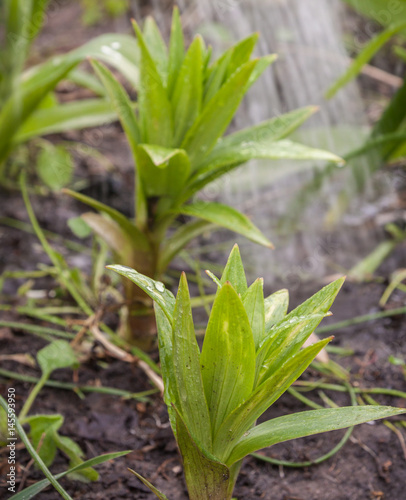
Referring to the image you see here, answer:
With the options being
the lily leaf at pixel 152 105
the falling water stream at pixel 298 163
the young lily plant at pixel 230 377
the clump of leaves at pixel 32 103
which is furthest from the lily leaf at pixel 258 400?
the clump of leaves at pixel 32 103

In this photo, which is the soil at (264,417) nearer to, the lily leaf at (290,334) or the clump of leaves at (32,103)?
the lily leaf at (290,334)

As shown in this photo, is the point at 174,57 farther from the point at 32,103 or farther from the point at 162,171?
the point at 32,103

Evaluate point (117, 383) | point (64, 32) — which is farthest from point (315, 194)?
point (64, 32)

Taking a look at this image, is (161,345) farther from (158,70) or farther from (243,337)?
(158,70)

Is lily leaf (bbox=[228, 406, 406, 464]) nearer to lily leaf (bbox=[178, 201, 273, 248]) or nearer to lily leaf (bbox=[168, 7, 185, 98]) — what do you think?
lily leaf (bbox=[178, 201, 273, 248])

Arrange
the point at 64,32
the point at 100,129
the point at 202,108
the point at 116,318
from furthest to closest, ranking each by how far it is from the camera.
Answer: the point at 64,32
the point at 100,129
the point at 116,318
the point at 202,108

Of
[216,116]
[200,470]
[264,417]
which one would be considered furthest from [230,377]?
[216,116]
